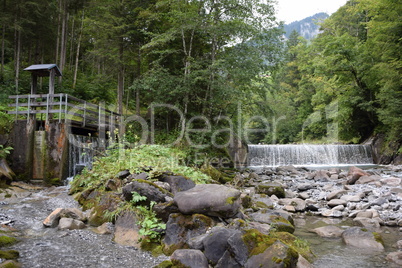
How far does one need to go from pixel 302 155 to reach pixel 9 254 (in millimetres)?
23076

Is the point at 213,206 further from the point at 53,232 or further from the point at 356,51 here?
the point at 356,51

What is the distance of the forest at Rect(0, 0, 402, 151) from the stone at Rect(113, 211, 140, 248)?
797cm

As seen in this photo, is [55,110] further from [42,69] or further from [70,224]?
[70,224]

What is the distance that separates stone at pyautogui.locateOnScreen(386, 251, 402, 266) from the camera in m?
4.87

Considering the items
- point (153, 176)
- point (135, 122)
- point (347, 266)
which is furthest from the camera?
point (135, 122)

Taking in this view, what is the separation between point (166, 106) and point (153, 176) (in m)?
8.32

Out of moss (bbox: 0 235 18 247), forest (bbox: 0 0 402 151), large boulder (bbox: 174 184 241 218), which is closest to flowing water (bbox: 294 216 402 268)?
large boulder (bbox: 174 184 241 218)

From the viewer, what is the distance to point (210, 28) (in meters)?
13.1

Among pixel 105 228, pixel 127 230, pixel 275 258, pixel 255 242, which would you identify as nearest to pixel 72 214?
pixel 105 228

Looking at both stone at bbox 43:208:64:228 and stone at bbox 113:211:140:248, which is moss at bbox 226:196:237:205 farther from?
stone at bbox 43:208:64:228

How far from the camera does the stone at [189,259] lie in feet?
13.4

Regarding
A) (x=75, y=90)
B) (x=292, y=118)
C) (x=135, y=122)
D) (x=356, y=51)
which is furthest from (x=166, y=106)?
(x=292, y=118)

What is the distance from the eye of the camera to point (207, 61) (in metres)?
13.9

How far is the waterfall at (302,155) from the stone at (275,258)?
19.7m
